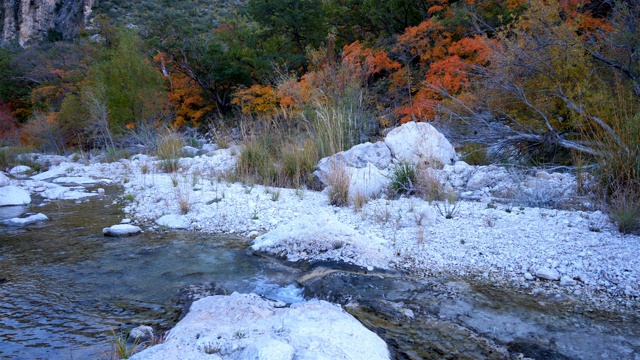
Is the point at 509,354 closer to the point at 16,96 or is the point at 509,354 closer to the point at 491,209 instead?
the point at 491,209

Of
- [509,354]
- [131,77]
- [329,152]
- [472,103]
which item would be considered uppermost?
[131,77]

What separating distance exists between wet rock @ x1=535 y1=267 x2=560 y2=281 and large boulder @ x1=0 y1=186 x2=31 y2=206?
7139mm

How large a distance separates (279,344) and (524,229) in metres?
2.67

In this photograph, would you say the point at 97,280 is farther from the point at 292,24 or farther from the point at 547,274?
the point at 292,24

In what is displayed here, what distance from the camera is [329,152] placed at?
21.8ft

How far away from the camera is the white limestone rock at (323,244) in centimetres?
341

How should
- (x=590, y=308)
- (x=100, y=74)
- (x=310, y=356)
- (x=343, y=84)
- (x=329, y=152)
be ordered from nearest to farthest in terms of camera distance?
(x=310, y=356) < (x=590, y=308) < (x=329, y=152) < (x=343, y=84) < (x=100, y=74)

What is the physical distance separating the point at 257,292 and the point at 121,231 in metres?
2.27

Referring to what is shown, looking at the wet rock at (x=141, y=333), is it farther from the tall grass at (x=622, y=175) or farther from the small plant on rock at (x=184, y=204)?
the tall grass at (x=622, y=175)

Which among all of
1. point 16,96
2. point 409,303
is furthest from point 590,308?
point 16,96

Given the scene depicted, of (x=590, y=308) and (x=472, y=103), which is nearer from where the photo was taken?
(x=590, y=308)

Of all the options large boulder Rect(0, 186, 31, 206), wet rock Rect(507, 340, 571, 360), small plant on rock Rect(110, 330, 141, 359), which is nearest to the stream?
wet rock Rect(507, 340, 571, 360)

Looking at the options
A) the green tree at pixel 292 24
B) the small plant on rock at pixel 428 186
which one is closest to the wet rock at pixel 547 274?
the small plant on rock at pixel 428 186

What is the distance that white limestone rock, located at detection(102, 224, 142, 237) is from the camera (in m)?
4.46
